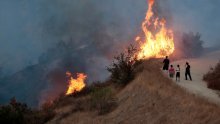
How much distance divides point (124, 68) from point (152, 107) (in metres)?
14.0

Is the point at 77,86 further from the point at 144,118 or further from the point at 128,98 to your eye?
the point at 144,118

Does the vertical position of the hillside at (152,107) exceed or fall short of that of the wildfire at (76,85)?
it falls short

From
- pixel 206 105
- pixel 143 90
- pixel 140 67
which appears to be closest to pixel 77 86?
pixel 140 67

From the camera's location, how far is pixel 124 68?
4559 centimetres

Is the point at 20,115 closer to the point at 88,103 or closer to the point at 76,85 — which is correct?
the point at 88,103

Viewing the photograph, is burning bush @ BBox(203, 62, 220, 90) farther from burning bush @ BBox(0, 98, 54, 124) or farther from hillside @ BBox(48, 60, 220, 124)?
burning bush @ BBox(0, 98, 54, 124)

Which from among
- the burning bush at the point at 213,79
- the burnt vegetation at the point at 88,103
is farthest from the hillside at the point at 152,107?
the burning bush at the point at 213,79

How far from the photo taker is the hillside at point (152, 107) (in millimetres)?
26672

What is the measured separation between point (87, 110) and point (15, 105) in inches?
343

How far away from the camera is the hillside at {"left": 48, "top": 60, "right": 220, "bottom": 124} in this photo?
26.7m

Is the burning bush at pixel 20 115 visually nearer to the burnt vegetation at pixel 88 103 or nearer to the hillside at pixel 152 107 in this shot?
the burnt vegetation at pixel 88 103

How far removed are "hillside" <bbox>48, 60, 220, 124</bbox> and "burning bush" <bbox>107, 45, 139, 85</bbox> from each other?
1.49 metres

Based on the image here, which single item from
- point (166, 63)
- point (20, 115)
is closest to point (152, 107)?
point (166, 63)

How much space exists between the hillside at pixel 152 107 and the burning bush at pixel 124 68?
1486mm
